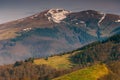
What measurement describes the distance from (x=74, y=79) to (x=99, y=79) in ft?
46.0

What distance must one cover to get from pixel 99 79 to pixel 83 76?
26.8 ft

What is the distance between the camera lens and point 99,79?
199250mm

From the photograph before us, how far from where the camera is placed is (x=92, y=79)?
196125 mm

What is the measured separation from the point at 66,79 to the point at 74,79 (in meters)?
4.97

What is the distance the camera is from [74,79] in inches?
7618

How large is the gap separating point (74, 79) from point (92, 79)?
Result: 938 cm

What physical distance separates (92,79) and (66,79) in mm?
12858

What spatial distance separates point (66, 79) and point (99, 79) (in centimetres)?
1683

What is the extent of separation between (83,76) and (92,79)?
5486mm

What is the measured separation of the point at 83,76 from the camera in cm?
19938

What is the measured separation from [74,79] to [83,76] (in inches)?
299

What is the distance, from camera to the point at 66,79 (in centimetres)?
19662
